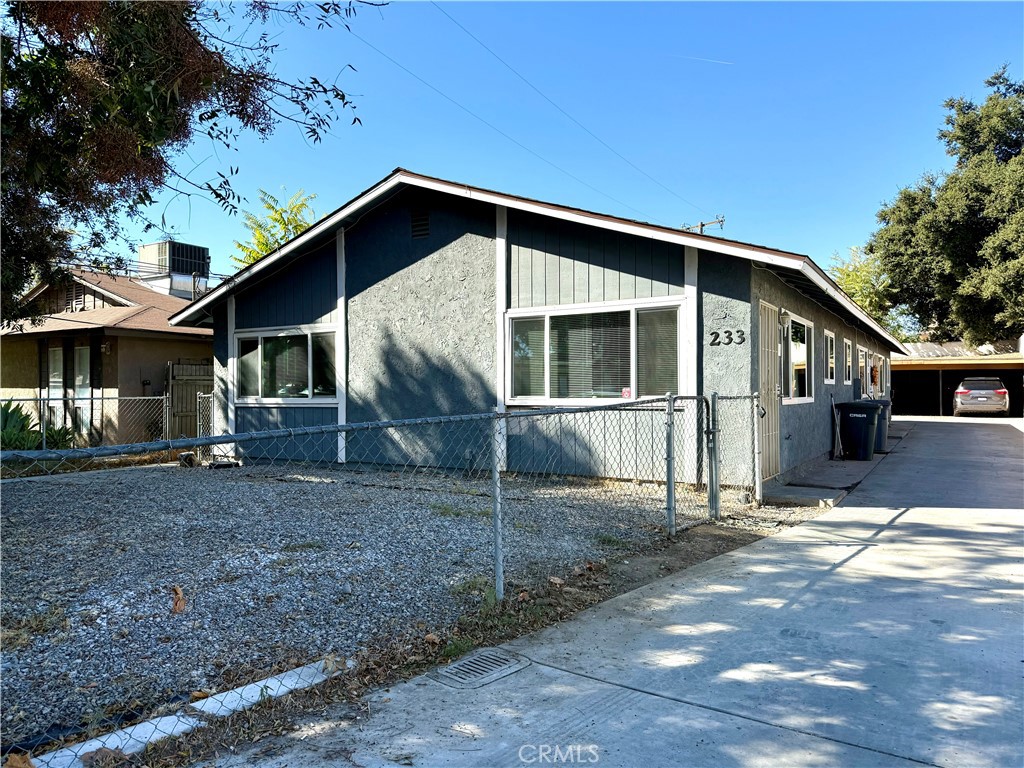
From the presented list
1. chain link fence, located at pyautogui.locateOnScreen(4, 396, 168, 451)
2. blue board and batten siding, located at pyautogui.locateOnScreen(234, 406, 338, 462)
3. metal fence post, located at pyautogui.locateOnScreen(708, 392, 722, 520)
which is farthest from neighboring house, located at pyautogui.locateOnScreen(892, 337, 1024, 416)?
chain link fence, located at pyautogui.locateOnScreen(4, 396, 168, 451)

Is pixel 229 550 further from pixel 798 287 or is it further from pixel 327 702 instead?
pixel 798 287

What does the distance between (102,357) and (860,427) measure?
17310mm

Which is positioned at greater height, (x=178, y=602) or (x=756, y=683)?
(x=178, y=602)

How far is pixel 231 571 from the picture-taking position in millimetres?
5035

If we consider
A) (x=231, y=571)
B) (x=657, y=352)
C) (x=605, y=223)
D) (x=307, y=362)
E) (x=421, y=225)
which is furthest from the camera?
(x=307, y=362)

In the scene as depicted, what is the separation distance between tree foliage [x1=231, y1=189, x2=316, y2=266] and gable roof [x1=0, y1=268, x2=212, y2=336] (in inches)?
289

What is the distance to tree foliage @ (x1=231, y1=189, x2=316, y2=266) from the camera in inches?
1102

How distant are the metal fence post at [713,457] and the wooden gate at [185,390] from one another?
13641mm

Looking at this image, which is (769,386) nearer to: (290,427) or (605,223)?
(605,223)

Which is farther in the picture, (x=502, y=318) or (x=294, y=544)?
(x=502, y=318)

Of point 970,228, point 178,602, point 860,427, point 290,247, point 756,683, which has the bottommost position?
point 756,683

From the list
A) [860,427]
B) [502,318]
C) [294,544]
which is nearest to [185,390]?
[502,318]

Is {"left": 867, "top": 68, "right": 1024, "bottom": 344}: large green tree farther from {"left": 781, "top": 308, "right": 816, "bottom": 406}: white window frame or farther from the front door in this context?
the front door

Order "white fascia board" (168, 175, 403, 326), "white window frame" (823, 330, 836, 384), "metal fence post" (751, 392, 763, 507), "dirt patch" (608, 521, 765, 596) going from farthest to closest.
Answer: "white window frame" (823, 330, 836, 384), "white fascia board" (168, 175, 403, 326), "metal fence post" (751, 392, 763, 507), "dirt patch" (608, 521, 765, 596)
